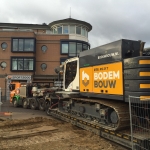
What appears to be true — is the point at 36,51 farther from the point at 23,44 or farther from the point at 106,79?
the point at 106,79

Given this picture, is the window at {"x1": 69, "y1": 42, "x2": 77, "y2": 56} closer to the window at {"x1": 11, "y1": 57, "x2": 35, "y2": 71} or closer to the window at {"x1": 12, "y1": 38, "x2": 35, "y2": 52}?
the window at {"x1": 12, "y1": 38, "x2": 35, "y2": 52}

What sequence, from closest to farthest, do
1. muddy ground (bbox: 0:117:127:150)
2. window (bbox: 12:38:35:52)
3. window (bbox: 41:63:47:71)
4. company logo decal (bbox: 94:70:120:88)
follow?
1. muddy ground (bbox: 0:117:127:150)
2. company logo decal (bbox: 94:70:120:88)
3. window (bbox: 12:38:35:52)
4. window (bbox: 41:63:47:71)

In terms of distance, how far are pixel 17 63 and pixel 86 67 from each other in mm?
24369

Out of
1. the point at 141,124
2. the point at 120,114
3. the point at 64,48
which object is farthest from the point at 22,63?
the point at 141,124

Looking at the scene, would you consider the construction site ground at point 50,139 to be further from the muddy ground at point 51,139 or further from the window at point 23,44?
the window at point 23,44

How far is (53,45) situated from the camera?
32.8 m

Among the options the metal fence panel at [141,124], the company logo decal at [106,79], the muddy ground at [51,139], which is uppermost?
the company logo decal at [106,79]

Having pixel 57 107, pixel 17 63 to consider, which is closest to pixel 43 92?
pixel 57 107

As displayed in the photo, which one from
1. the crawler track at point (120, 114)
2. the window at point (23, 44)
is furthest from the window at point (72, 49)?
the crawler track at point (120, 114)

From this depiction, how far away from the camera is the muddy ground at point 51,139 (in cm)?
660

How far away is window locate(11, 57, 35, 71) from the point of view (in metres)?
31.4

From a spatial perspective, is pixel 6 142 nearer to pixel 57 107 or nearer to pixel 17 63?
pixel 57 107

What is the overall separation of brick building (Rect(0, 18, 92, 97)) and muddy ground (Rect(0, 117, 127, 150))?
2149cm

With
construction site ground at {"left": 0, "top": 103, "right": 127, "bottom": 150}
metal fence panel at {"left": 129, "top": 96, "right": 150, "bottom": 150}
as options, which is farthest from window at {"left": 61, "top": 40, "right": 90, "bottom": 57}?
metal fence panel at {"left": 129, "top": 96, "right": 150, "bottom": 150}
